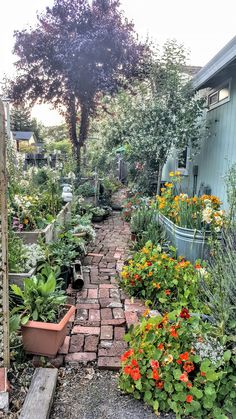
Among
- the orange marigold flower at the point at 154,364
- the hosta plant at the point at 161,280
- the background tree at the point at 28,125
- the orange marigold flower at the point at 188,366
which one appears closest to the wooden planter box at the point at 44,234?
the hosta plant at the point at 161,280

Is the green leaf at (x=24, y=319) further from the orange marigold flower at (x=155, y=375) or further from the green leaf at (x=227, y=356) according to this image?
the green leaf at (x=227, y=356)

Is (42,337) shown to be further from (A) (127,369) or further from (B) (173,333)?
(B) (173,333)

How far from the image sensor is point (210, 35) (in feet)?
26.6

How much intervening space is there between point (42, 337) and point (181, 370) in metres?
0.98

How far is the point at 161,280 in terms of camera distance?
9.93ft

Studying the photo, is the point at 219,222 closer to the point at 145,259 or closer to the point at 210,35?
the point at 145,259

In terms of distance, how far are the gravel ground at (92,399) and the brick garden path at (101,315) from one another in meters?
0.11

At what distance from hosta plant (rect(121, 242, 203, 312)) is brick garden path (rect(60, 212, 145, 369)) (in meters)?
0.15

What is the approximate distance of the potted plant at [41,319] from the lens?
223 cm

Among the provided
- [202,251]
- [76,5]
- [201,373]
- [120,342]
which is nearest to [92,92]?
[76,5]

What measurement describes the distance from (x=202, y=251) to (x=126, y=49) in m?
6.39

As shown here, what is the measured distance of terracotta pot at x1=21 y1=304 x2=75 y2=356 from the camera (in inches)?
87.4

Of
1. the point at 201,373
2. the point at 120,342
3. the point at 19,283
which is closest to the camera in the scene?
the point at 201,373

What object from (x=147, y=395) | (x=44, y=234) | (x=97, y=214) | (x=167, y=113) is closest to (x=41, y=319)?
(x=147, y=395)
